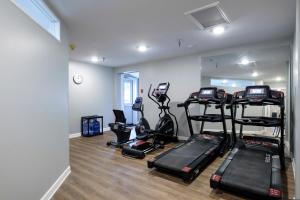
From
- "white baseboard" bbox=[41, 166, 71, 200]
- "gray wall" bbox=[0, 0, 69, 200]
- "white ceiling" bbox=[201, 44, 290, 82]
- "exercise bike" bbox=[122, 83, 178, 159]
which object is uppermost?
"white ceiling" bbox=[201, 44, 290, 82]

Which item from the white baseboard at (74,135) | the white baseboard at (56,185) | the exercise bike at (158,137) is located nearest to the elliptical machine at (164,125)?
the exercise bike at (158,137)

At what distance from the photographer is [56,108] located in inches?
97.0

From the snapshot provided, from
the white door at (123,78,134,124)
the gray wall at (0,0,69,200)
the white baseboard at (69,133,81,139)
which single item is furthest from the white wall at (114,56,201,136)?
the gray wall at (0,0,69,200)

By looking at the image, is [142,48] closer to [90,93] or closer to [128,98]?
[90,93]

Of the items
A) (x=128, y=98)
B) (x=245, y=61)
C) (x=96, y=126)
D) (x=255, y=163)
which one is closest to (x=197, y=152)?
(x=255, y=163)

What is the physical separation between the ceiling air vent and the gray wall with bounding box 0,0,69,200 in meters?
2.04

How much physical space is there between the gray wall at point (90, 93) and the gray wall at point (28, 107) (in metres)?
3.14

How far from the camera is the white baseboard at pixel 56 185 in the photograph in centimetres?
211

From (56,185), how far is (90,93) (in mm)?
4069

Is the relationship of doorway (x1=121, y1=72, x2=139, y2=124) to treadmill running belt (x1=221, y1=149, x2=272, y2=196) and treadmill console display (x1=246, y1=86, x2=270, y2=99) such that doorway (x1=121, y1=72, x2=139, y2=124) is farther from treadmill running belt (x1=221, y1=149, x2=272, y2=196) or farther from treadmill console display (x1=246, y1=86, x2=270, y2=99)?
treadmill running belt (x1=221, y1=149, x2=272, y2=196)

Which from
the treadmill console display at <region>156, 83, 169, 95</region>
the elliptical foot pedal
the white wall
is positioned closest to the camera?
the elliptical foot pedal

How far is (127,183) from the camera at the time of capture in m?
2.58

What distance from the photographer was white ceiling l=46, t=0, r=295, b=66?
2266 millimetres

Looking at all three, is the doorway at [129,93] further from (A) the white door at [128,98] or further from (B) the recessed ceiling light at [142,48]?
(B) the recessed ceiling light at [142,48]
